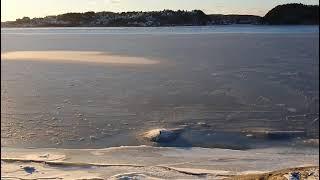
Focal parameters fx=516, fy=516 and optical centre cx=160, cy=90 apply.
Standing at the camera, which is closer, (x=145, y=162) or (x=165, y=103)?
(x=145, y=162)

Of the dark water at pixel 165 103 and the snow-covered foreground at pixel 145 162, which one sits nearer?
the snow-covered foreground at pixel 145 162

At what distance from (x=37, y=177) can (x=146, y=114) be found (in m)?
3.80

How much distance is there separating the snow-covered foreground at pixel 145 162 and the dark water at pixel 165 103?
1.38 feet

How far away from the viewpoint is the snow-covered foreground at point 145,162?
6.81m

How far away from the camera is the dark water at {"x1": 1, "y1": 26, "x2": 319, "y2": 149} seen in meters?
8.74

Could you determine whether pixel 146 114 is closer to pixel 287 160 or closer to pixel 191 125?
pixel 191 125

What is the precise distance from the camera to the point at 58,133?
29.7 feet

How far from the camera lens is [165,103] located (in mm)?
11117

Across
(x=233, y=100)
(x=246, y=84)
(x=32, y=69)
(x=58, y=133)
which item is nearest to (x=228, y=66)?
(x=246, y=84)

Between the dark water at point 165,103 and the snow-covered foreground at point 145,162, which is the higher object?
the dark water at point 165,103

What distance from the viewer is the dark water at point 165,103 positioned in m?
8.74

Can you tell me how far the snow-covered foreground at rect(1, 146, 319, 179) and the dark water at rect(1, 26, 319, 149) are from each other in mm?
422

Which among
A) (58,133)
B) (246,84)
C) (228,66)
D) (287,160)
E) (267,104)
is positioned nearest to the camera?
(287,160)

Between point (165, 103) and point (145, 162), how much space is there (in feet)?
12.5
